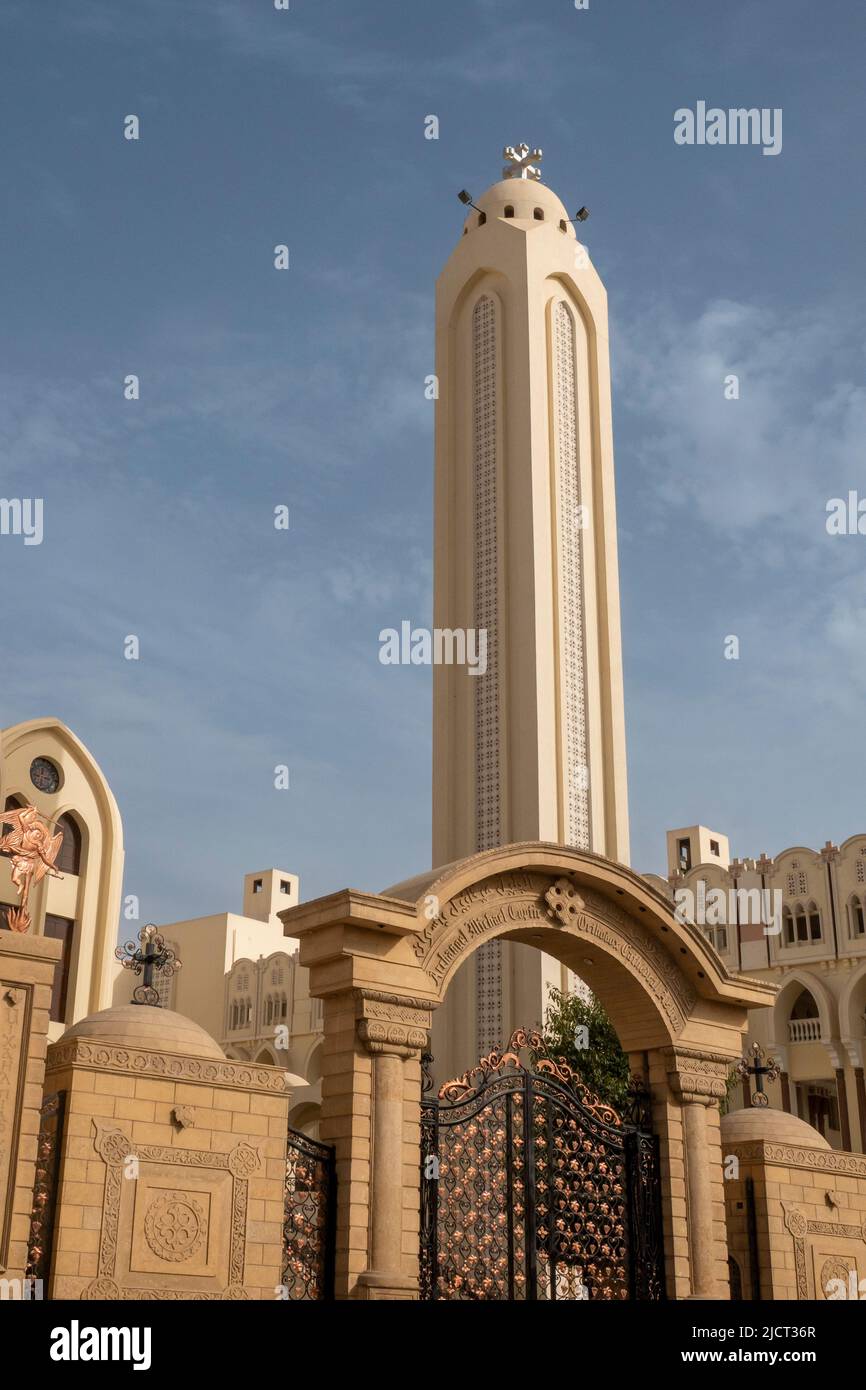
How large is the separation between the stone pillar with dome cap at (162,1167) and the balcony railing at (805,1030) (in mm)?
25101

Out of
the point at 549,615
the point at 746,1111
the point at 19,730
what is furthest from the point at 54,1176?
the point at 549,615

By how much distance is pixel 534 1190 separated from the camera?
38.9 feet

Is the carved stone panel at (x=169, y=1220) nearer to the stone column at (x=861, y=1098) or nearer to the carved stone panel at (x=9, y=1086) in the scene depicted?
the carved stone panel at (x=9, y=1086)

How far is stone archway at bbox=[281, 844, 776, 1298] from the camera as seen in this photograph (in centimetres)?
1067

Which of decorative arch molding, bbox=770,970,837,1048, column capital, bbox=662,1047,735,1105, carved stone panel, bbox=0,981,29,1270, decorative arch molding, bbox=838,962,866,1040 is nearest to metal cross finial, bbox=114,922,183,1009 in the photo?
carved stone panel, bbox=0,981,29,1270

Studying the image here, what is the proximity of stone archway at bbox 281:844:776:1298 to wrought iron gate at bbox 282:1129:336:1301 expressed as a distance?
100 millimetres

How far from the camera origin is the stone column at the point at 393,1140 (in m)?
10.5

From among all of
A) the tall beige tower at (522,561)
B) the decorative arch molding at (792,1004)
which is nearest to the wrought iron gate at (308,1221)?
the tall beige tower at (522,561)

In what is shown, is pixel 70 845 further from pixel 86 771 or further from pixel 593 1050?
pixel 593 1050

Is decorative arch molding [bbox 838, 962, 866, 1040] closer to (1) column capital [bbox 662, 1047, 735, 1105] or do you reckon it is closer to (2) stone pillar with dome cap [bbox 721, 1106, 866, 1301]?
(2) stone pillar with dome cap [bbox 721, 1106, 866, 1301]
